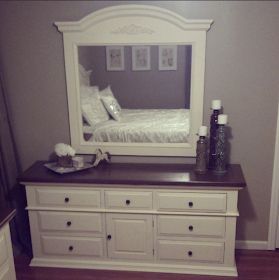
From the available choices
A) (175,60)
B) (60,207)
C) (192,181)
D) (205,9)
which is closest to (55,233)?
(60,207)

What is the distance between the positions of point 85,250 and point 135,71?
4.59ft

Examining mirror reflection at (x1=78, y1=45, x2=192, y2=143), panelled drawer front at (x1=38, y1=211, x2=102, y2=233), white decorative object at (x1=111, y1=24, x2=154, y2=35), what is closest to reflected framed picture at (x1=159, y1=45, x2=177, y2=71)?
mirror reflection at (x1=78, y1=45, x2=192, y2=143)

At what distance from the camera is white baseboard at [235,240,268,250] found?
2.79 metres

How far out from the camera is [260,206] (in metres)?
2.72

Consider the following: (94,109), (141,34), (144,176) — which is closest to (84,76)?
(94,109)

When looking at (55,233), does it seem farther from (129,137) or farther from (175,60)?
(175,60)

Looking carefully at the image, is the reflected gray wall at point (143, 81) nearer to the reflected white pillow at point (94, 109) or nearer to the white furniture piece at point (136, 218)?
the reflected white pillow at point (94, 109)

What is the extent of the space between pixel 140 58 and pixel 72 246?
1.50 metres

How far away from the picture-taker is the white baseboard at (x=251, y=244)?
2.79 m

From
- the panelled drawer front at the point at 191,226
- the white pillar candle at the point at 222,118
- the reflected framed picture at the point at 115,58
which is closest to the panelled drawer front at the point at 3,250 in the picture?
the panelled drawer front at the point at 191,226

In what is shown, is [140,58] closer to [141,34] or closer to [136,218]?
[141,34]

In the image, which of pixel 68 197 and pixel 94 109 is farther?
pixel 94 109

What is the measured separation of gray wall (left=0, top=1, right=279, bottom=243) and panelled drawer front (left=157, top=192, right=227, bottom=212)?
426 mm

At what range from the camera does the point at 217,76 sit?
2.47m
